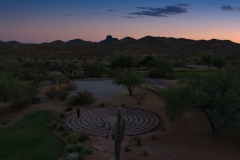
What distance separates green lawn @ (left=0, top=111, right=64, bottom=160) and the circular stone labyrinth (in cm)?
304

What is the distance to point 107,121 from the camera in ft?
112

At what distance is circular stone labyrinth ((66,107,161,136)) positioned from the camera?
3078cm

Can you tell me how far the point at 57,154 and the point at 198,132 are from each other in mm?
13228

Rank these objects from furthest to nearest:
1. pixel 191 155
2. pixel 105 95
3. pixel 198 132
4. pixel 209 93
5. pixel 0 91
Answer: pixel 105 95 < pixel 0 91 < pixel 198 132 < pixel 209 93 < pixel 191 155

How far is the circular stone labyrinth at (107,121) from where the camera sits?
30.8 metres

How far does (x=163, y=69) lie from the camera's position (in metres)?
67.3

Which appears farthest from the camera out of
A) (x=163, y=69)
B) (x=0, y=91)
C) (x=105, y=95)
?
(x=163, y=69)

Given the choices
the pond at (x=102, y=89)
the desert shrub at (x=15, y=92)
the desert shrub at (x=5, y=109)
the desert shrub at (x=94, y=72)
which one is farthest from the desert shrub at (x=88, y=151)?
the desert shrub at (x=94, y=72)

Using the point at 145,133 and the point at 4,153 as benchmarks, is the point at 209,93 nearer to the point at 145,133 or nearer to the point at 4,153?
the point at 145,133

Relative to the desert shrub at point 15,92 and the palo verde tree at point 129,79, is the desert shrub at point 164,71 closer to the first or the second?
the palo verde tree at point 129,79

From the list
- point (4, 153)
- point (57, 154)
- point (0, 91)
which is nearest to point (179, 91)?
point (57, 154)

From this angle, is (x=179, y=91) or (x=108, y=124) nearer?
(x=179, y=91)

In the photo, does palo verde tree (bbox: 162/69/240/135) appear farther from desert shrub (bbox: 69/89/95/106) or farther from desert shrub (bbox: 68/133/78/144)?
desert shrub (bbox: 69/89/95/106)

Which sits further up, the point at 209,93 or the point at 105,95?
the point at 209,93
